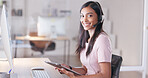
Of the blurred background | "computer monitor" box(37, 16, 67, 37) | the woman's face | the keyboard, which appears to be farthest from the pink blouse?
"computer monitor" box(37, 16, 67, 37)

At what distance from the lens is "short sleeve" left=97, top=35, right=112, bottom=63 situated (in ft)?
5.40

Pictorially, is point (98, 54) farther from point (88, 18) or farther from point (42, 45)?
point (42, 45)

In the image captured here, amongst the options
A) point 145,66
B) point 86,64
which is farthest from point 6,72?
point 145,66

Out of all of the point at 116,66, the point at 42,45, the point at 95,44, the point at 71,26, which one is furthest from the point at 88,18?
the point at 42,45

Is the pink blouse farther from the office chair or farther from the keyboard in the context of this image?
the office chair

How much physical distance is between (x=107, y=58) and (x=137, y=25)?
7.48 ft

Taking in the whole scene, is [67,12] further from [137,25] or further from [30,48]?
[137,25]

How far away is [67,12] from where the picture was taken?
4.10 meters

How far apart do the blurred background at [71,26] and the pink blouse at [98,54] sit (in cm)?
197

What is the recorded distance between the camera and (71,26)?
4047 millimetres

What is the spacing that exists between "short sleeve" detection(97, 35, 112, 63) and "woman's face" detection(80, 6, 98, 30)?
117 mm

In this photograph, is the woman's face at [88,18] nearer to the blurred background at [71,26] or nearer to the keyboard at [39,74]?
the keyboard at [39,74]

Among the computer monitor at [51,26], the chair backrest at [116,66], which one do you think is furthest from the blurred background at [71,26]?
the chair backrest at [116,66]

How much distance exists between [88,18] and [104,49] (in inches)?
9.8
